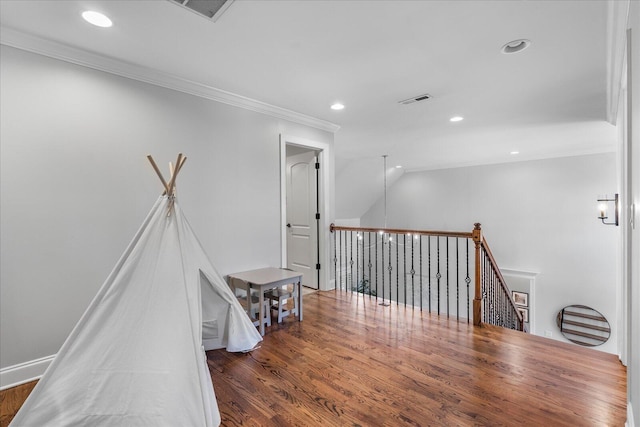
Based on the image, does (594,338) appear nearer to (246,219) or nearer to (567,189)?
(567,189)

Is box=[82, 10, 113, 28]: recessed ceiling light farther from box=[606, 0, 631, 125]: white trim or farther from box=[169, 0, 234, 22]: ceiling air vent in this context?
box=[606, 0, 631, 125]: white trim

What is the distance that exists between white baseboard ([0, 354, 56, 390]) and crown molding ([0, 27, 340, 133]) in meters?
2.26

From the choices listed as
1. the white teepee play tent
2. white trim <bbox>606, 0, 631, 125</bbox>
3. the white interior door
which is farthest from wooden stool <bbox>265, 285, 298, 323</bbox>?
white trim <bbox>606, 0, 631, 125</bbox>

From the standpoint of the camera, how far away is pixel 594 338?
20.1 feet

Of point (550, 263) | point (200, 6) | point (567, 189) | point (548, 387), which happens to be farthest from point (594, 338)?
point (200, 6)

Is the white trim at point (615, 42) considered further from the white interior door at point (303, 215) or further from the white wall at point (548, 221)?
the white wall at point (548, 221)

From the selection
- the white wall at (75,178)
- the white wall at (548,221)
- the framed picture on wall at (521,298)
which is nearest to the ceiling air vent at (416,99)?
the white wall at (75,178)

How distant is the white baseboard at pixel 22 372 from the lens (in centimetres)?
210

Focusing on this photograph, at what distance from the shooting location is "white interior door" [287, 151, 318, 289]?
4.45 m

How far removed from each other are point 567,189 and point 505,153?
56.0 inches

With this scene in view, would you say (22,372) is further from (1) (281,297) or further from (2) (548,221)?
(2) (548,221)

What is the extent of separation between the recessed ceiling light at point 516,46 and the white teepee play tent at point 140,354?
2.76 meters

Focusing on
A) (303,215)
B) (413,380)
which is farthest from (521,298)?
(413,380)

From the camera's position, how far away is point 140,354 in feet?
5.57
